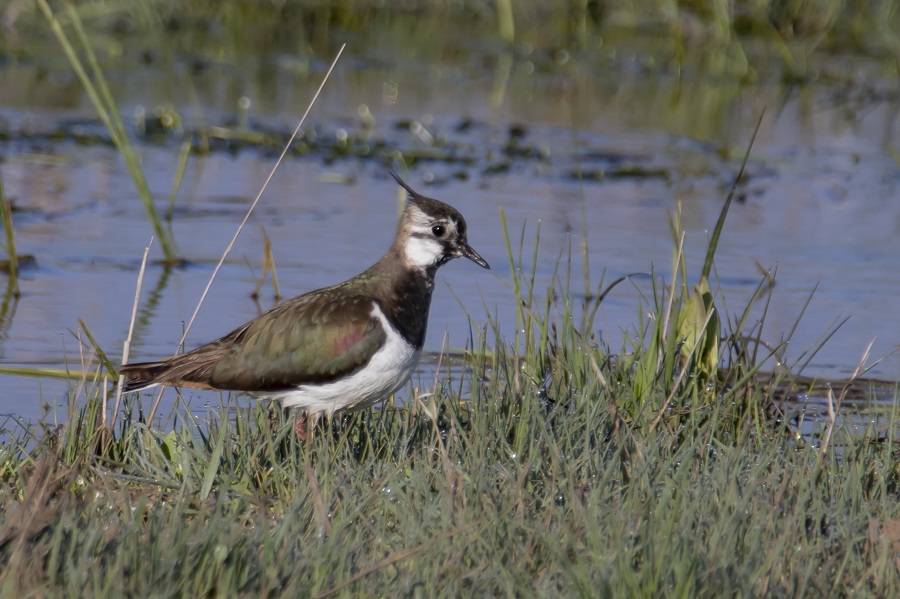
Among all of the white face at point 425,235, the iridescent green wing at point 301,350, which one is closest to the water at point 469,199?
the white face at point 425,235

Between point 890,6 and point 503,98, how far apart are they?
456 centimetres

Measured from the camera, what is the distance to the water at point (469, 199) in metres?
6.22

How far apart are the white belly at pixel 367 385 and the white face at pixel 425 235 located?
0.38m

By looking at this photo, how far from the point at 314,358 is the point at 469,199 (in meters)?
4.27

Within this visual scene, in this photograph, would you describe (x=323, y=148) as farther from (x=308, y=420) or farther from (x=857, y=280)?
(x=308, y=420)

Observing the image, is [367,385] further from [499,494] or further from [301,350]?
[499,494]

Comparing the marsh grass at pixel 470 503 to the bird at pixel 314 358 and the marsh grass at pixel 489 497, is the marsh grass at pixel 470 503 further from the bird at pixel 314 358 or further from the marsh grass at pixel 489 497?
the bird at pixel 314 358

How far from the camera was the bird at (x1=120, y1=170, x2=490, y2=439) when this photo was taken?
4.34 m

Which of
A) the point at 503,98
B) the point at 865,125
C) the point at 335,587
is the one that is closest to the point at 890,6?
the point at 865,125

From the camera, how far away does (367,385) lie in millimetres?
4281

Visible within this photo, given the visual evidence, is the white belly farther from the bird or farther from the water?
the water

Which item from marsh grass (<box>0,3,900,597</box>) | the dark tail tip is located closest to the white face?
marsh grass (<box>0,3,900,597</box>)

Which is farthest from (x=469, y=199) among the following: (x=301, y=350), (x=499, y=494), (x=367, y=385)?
(x=499, y=494)

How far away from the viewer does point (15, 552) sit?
113 inches
